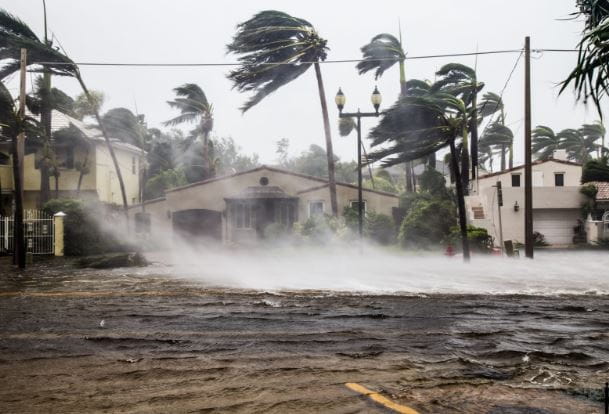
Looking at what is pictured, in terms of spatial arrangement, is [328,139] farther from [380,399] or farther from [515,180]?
[380,399]

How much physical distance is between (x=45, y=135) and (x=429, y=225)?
72.0 feet

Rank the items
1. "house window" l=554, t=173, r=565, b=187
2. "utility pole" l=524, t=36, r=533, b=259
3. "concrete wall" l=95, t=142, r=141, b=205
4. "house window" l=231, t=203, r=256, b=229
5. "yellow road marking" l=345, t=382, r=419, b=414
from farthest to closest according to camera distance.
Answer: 1. "house window" l=554, t=173, r=565, b=187
2. "concrete wall" l=95, t=142, r=141, b=205
3. "house window" l=231, t=203, r=256, b=229
4. "utility pole" l=524, t=36, r=533, b=259
5. "yellow road marking" l=345, t=382, r=419, b=414

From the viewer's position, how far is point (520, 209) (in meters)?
29.9

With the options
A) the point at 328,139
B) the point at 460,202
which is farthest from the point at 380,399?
the point at 328,139

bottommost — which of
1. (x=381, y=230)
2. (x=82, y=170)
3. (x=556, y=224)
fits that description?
(x=381, y=230)

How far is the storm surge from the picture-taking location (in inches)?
528

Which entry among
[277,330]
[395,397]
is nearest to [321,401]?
[395,397]

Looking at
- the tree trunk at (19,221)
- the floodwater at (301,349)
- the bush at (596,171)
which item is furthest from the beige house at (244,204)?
the floodwater at (301,349)

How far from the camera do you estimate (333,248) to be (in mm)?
27625

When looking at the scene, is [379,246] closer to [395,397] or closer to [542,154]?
[395,397]

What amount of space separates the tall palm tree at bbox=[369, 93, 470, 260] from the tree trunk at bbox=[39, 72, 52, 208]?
19.9 m

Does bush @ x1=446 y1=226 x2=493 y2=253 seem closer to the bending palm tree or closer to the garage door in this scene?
the garage door

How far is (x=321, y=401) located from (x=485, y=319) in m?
5.01

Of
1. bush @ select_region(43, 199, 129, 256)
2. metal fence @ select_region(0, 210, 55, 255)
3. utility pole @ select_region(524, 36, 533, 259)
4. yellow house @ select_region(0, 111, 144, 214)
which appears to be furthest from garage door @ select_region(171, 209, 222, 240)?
utility pole @ select_region(524, 36, 533, 259)
